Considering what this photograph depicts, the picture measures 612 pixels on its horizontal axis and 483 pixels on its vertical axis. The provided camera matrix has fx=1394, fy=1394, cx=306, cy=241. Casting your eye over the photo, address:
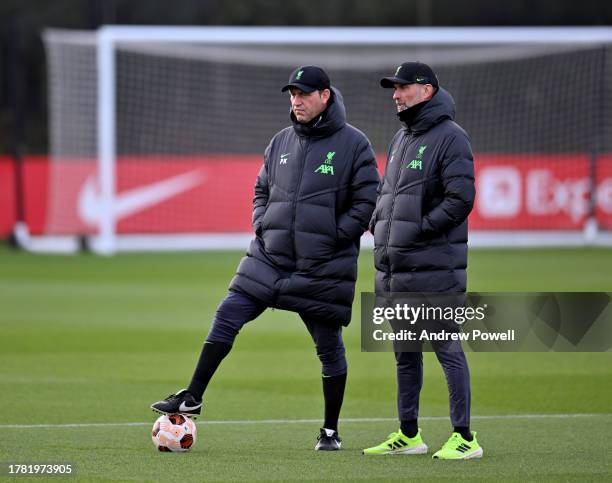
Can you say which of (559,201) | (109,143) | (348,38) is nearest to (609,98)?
(559,201)

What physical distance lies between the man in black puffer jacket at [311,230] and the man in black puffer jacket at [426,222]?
0.22m

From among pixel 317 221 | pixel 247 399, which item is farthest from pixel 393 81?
pixel 247 399

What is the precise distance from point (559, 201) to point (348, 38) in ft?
19.0

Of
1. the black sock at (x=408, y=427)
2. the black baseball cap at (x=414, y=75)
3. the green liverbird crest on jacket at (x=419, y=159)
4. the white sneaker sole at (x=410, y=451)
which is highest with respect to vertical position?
the black baseball cap at (x=414, y=75)

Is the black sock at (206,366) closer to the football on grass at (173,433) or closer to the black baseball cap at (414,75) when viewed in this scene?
the football on grass at (173,433)

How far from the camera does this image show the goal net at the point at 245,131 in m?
27.9

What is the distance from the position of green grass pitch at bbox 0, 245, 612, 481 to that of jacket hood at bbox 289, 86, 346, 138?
6.04ft

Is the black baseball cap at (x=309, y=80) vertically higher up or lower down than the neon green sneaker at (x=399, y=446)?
higher up

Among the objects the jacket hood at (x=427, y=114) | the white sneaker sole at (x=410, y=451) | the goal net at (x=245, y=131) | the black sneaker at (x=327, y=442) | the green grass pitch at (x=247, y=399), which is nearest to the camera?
the green grass pitch at (x=247, y=399)

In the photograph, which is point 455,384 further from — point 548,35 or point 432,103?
point 548,35

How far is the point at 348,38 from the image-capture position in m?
25.8

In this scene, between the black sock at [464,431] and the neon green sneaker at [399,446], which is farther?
the neon green sneaker at [399,446]

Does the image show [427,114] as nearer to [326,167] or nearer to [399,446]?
[326,167]

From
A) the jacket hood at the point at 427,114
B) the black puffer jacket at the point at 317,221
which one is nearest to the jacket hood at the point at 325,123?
the black puffer jacket at the point at 317,221
